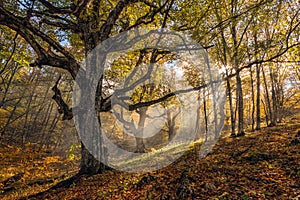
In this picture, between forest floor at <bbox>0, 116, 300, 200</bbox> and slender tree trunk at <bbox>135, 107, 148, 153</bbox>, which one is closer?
forest floor at <bbox>0, 116, 300, 200</bbox>

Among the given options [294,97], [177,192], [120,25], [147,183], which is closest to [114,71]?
[120,25]

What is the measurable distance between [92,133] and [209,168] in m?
4.94

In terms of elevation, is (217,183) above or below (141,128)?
below

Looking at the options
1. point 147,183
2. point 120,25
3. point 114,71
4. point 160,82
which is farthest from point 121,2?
point 160,82

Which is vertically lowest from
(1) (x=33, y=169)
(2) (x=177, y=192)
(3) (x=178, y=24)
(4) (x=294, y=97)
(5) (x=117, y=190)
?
(1) (x=33, y=169)

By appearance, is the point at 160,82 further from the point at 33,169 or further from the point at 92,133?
the point at 33,169

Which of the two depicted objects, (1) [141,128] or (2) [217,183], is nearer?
(2) [217,183]

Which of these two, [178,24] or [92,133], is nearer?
[92,133]

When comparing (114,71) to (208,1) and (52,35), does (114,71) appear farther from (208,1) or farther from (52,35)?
(208,1)

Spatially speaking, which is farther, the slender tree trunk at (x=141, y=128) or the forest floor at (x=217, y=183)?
the slender tree trunk at (x=141, y=128)

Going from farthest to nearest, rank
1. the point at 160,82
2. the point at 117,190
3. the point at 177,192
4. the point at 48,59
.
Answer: the point at 160,82 → the point at 48,59 → the point at 117,190 → the point at 177,192

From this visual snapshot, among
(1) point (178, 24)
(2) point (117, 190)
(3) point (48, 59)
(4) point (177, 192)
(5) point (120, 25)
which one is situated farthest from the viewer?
(5) point (120, 25)

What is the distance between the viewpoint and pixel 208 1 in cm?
802

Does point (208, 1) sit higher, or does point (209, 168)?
point (208, 1)
